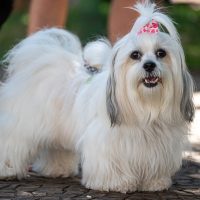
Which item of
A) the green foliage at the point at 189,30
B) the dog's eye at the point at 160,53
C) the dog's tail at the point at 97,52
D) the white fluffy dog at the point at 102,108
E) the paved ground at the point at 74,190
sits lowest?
the paved ground at the point at 74,190

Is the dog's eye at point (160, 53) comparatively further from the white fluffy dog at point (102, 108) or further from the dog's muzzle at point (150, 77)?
the dog's muzzle at point (150, 77)

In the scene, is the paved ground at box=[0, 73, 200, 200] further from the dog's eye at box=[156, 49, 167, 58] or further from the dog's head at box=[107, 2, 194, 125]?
the dog's eye at box=[156, 49, 167, 58]

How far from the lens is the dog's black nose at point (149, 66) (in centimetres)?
381

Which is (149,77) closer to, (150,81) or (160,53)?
(150,81)

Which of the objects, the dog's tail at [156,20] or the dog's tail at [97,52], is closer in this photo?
the dog's tail at [156,20]

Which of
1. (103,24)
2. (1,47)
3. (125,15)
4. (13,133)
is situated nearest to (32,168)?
(13,133)

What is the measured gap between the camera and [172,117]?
400cm

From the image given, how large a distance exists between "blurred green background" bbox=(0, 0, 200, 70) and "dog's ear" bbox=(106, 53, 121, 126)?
5.77m

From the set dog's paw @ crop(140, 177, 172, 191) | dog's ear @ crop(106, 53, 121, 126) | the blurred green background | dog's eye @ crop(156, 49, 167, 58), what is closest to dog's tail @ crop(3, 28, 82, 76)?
dog's ear @ crop(106, 53, 121, 126)

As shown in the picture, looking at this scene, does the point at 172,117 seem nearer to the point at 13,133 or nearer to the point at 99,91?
the point at 99,91

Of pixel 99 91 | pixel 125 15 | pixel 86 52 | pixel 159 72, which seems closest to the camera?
pixel 159 72

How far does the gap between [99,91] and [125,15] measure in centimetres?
84

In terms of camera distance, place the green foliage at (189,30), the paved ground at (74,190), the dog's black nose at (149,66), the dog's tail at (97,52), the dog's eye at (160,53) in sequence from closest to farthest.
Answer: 1. the dog's black nose at (149,66)
2. the dog's eye at (160,53)
3. the paved ground at (74,190)
4. the dog's tail at (97,52)
5. the green foliage at (189,30)

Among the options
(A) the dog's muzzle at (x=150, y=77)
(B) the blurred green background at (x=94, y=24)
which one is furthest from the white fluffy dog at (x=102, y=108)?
(B) the blurred green background at (x=94, y=24)
